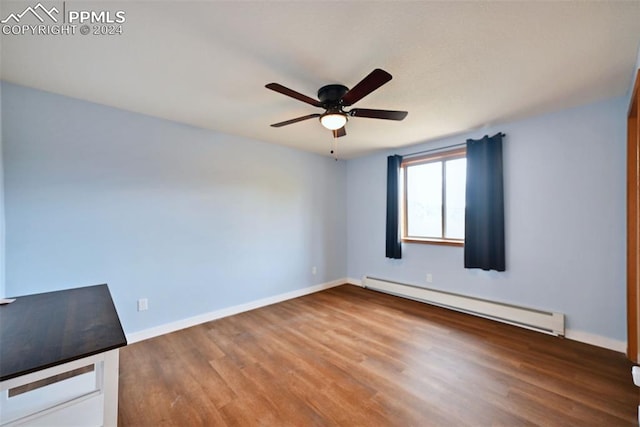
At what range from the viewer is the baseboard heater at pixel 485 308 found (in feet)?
8.75

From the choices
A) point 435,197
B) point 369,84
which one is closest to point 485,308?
point 435,197

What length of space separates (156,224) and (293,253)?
6.51 ft

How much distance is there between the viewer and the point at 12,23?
1.44m

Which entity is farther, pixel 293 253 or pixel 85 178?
pixel 293 253

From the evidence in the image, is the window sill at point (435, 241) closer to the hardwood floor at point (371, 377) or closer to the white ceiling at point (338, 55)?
the hardwood floor at point (371, 377)

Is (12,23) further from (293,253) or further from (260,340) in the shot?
(293,253)

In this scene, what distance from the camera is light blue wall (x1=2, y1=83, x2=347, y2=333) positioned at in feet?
7.00

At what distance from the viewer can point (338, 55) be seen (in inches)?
66.2

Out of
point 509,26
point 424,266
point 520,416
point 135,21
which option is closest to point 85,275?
point 135,21

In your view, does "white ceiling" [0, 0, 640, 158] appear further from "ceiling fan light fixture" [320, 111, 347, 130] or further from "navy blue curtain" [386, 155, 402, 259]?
"navy blue curtain" [386, 155, 402, 259]

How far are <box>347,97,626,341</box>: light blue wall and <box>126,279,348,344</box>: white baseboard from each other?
7.71ft

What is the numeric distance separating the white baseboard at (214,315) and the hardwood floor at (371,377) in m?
0.10

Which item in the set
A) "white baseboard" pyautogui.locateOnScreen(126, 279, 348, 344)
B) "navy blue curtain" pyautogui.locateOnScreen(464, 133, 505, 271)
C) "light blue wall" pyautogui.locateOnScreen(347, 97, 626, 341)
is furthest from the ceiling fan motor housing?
"white baseboard" pyautogui.locateOnScreen(126, 279, 348, 344)

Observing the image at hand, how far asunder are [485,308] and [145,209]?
164 inches
